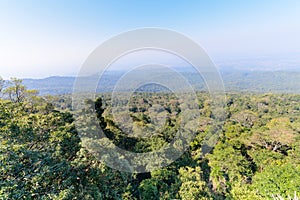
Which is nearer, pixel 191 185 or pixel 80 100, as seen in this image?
pixel 191 185

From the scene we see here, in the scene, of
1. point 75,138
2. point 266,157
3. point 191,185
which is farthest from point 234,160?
point 75,138

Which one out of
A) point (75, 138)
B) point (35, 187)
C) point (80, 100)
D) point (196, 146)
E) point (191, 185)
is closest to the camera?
point (35, 187)

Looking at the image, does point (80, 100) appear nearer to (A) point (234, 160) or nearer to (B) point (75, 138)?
(B) point (75, 138)

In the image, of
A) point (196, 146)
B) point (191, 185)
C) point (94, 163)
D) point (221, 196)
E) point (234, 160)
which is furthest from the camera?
point (196, 146)

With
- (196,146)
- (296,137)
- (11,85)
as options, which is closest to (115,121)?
(196,146)

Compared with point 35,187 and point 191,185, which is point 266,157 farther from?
point 35,187

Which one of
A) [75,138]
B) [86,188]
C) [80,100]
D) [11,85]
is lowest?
[86,188]

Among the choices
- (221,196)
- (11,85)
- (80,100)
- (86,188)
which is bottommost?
(221,196)

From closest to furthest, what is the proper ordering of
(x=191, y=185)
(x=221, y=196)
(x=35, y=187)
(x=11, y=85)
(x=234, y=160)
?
(x=35, y=187), (x=191, y=185), (x=221, y=196), (x=234, y=160), (x=11, y=85)

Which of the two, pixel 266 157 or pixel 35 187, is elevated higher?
pixel 35 187
